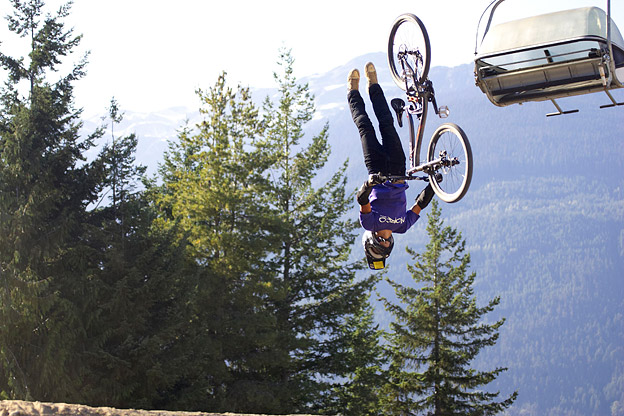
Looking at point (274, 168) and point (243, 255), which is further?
point (274, 168)

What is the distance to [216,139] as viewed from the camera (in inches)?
1072

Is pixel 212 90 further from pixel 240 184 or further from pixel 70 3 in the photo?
pixel 70 3

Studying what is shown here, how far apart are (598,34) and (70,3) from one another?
1965cm

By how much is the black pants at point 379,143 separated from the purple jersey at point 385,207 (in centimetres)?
28

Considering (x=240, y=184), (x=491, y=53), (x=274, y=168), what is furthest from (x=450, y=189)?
(x=274, y=168)

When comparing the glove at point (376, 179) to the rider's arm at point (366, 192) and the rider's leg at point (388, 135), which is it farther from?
the rider's leg at point (388, 135)

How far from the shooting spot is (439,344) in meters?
30.5

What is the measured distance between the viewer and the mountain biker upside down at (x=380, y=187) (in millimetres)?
8117

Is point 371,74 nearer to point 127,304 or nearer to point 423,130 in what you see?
point 423,130

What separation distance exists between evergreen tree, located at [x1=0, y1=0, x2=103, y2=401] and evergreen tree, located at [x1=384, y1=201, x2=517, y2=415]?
1408 cm

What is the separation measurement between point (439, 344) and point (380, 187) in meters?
23.2

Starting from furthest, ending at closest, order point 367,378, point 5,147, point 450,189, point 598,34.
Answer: point 367,378 → point 5,147 → point 450,189 → point 598,34

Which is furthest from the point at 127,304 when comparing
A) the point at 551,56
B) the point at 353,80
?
the point at 551,56

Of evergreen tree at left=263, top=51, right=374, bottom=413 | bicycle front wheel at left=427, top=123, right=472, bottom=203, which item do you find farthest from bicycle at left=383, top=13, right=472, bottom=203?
evergreen tree at left=263, top=51, right=374, bottom=413
